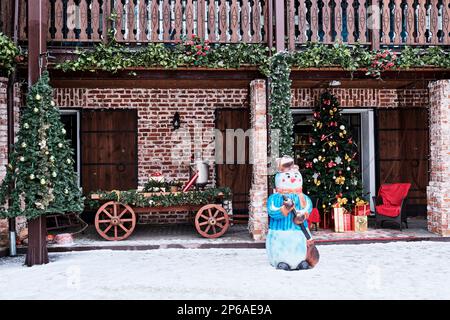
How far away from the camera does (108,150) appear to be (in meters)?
10.0

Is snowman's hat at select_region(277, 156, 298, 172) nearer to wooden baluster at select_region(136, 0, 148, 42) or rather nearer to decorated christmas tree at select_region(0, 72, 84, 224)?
decorated christmas tree at select_region(0, 72, 84, 224)

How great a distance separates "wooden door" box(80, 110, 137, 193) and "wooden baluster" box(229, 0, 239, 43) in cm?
330

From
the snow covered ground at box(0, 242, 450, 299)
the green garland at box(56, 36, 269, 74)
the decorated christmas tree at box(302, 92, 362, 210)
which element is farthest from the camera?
the decorated christmas tree at box(302, 92, 362, 210)

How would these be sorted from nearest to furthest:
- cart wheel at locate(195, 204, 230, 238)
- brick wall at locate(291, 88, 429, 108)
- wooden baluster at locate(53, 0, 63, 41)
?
wooden baluster at locate(53, 0, 63, 41) < cart wheel at locate(195, 204, 230, 238) < brick wall at locate(291, 88, 429, 108)

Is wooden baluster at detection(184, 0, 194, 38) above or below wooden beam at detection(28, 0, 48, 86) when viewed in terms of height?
above

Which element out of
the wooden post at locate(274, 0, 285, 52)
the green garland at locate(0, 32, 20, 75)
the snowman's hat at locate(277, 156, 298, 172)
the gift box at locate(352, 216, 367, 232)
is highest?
the wooden post at locate(274, 0, 285, 52)

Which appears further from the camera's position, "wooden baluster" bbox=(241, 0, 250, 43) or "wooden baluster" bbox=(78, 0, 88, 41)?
"wooden baluster" bbox=(241, 0, 250, 43)

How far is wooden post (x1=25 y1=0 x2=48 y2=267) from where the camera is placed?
6699 mm

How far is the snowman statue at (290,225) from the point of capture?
6094 millimetres

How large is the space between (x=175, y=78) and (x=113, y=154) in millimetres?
2911

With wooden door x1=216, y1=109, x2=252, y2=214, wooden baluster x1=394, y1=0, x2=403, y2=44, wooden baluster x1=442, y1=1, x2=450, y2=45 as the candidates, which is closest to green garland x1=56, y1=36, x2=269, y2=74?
wooden baluster x1=394, y1=0, x2=403, y2=44

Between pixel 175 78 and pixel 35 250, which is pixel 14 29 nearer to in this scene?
pixel 175 78

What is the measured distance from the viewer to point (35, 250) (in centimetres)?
669
